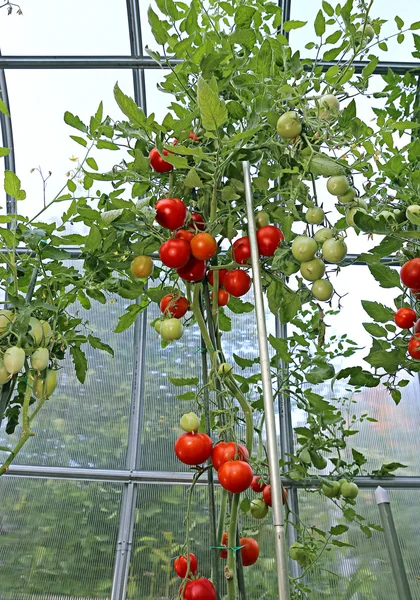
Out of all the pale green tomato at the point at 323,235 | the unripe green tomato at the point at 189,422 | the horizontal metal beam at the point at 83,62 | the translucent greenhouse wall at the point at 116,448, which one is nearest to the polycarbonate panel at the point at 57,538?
the translucent greenhouse wall at the point at 116,448

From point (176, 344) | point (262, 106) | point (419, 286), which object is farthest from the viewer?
point (176, 344)

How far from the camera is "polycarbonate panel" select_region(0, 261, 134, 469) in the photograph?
8.75 ft

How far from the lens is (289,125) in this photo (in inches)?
35.4

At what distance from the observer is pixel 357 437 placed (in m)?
2.86

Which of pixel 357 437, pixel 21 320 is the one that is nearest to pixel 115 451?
pixel 357 437

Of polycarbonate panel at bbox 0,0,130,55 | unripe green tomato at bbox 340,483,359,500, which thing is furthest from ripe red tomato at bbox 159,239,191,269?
polycarbonate panel at bbox 0,0,130,55

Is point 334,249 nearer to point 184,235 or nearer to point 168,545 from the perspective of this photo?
point 184,235

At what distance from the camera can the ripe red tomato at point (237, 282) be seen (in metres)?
0.96

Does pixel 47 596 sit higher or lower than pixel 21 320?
lower

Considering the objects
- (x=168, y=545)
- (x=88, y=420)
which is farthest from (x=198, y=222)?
(x=88, y=420)

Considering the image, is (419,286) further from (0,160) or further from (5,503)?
(0,160)

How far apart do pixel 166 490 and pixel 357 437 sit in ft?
3.58

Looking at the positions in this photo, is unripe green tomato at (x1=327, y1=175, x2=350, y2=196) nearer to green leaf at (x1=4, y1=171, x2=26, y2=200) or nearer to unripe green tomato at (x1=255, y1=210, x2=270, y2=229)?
unripe green tomato at (x1=255, y1=210, x2=270, y2=229)

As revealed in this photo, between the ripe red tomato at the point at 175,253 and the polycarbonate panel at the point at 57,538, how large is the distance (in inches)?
77.3
